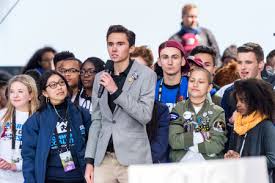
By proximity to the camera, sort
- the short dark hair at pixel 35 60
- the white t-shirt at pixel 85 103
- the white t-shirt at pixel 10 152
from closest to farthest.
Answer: the white t-shirt at pixel 10 152
the white t-shirt at pixel 85 103
the short dark hair at pixel 35 60

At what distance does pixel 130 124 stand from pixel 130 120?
3 cm

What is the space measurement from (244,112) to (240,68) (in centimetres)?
92

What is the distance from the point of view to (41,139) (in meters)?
5.84

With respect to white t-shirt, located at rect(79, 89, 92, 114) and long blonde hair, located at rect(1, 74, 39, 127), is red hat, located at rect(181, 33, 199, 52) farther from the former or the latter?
long blonde hair, located at rect(1, 74, 39, 127)

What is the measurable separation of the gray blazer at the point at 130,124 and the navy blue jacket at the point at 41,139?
0.99 feet

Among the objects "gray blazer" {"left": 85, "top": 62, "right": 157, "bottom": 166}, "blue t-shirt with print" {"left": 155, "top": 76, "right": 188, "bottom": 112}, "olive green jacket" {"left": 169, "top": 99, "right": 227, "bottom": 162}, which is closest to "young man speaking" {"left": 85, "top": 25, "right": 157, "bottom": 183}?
"gray blazer" {"left": 85, "top": 62, "right": 157, "bottom": 166}

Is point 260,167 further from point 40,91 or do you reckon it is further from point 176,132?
point 40,91

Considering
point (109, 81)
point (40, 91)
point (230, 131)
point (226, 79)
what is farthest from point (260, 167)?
point (226, 79)

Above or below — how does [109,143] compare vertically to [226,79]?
below

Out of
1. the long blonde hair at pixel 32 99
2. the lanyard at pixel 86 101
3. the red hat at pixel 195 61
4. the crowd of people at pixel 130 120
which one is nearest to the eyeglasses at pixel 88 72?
the lanyard at pixel 86 101

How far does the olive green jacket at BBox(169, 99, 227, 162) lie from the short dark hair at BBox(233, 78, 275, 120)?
215 mm

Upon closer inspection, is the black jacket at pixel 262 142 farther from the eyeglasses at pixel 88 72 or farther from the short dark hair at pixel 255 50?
the eyeglasses at pixel 88 72

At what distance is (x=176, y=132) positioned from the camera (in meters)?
5.68

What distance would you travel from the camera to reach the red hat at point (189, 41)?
374 inches
